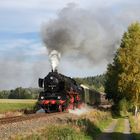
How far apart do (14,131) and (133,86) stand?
3034cm

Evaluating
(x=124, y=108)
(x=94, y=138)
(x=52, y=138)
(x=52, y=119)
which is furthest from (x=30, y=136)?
(x=124, y=108)

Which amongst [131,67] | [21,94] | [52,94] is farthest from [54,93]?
[21,94]

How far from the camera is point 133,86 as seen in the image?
167ft

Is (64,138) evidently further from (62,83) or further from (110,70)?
(110,70)

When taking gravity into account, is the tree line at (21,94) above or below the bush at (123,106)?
above

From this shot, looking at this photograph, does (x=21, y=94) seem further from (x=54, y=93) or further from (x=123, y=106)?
(x=54, y=93)

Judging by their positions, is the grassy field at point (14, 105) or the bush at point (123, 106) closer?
the bush at point (123, 106)

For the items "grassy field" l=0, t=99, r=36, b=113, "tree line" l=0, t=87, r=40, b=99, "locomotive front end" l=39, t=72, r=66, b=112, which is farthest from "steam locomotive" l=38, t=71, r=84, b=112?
"tree line" l=0, t=87, r=40, b=99

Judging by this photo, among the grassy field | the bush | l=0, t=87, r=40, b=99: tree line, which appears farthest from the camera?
l=0, t=87, r=40, b=99: tree line

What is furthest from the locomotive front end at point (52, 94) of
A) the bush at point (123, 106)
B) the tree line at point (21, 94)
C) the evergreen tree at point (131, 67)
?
the tree line at point (21, 94)

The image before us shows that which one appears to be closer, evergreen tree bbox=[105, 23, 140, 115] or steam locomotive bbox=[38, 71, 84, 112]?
steam locomotive bbox=[38, 71, 84, 112]

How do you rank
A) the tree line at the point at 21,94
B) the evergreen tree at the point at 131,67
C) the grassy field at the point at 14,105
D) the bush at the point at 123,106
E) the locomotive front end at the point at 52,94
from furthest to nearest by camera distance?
the tree line at the point at 21,94 → the grassy field at the point at 14,105 → the bush at the point at 123,106 → the evergreen tree at the point at 131,67 → the locomotive front end at the point at 52,94

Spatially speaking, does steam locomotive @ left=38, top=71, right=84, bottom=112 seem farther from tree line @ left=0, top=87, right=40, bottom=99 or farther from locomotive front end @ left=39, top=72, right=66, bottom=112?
tree line @ left=0, top=87, right=40, bottom=99

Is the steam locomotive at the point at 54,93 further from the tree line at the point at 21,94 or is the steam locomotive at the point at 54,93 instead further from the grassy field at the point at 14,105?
the tree line at the point at 21,94
